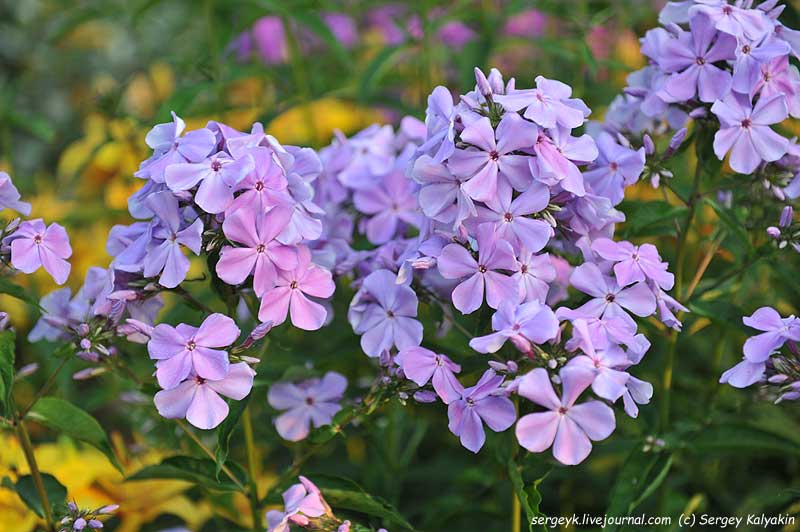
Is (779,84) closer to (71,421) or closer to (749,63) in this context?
(749,63)

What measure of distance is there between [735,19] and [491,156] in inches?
18.8

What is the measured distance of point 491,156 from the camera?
1294mm

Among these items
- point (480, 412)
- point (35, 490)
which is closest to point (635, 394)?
point (480, 412)

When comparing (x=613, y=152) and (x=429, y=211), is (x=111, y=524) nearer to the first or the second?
(x=429, y=211)

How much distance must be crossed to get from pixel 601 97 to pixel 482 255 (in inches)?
43.6

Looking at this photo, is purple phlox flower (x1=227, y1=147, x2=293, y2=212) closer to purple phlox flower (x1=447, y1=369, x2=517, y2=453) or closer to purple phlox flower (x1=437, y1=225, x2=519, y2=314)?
purple phlox flower (x1=437, y1=225, x2=519, y2=314)

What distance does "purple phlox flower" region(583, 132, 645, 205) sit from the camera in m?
1.43

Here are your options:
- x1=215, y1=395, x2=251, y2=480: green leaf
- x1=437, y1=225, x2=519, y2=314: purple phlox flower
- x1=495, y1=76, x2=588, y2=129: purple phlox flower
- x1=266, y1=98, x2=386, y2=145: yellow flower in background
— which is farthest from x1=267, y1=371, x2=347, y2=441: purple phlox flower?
x1=266, y1=98, x2=386, y2=145: yellow flower in background

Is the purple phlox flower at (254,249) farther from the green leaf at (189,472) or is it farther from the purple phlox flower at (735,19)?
the purple phlox flower at (735,19)

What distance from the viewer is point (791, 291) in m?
1.86

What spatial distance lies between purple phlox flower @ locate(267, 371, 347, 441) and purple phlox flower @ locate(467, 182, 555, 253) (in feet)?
1.54

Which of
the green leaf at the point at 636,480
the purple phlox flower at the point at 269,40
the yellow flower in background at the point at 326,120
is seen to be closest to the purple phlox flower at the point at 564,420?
the green leaf at the point at 636,480

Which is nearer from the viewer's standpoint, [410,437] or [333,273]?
[333,273]

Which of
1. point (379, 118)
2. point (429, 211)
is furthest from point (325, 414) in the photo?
point (379, 118)
